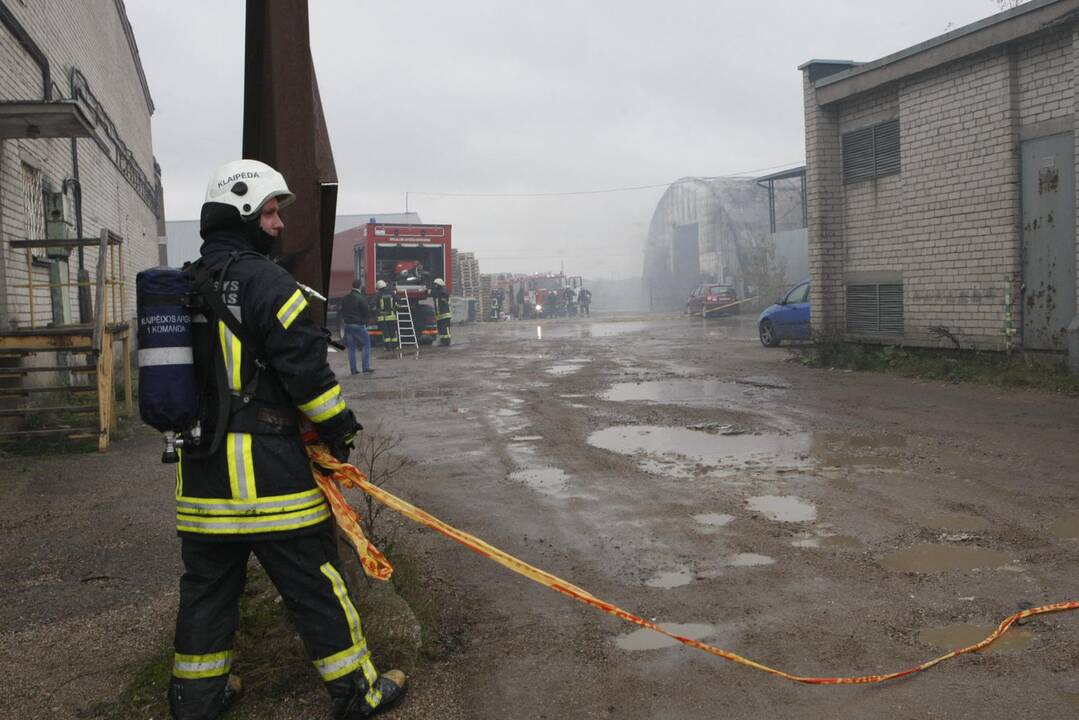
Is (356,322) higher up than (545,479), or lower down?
higher up

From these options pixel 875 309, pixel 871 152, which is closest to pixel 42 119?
pixel 871 152

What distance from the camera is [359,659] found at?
3.37 m

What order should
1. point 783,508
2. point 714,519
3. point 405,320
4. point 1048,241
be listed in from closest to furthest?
point 714,519
point 783,508
point 1048,241
point 405,320

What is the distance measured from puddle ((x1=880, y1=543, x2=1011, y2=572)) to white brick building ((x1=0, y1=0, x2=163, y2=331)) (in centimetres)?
885

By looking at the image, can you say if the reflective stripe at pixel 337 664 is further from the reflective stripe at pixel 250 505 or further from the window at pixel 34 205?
the window at pixel 34 205

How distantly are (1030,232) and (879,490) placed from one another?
8076mm

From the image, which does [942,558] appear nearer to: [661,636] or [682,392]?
[661,636]

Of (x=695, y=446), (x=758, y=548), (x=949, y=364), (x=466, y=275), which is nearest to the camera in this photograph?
(x=758, y=548)

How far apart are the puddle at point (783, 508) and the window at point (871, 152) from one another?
10.7 m

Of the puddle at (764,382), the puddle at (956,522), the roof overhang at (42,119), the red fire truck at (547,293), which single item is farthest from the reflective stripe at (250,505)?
the red fire truck at (547,293)

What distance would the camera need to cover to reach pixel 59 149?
14531 mm

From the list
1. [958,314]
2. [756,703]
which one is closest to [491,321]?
[958,314]

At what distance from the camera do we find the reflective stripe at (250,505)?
3.21 m

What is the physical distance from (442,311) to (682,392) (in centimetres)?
1329
